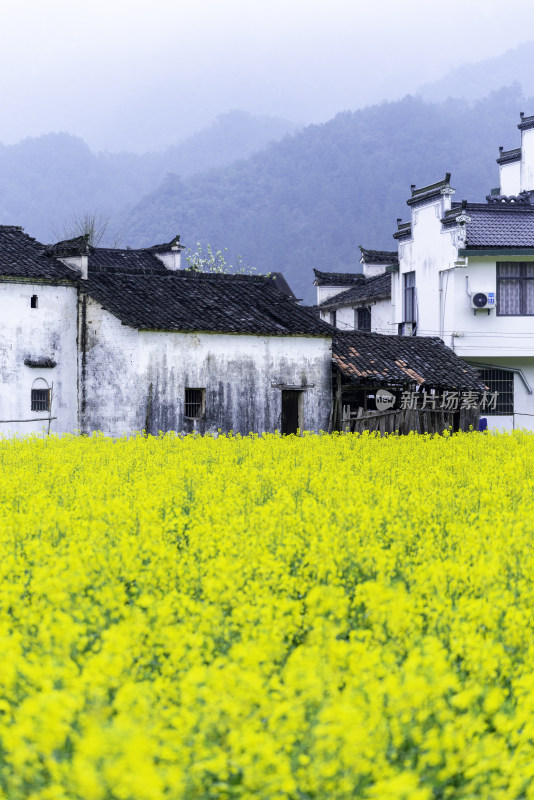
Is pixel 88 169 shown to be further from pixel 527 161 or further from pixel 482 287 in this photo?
pixel 482 287

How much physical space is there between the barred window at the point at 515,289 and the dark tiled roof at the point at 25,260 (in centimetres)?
1108

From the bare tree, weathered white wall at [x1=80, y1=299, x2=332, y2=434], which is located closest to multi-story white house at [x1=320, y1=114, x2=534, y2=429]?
weathered white wall at [x1=80, y1=299, x2=332, y2=434]

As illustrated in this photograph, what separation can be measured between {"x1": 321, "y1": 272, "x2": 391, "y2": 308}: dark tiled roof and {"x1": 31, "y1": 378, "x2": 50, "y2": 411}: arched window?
1292cm

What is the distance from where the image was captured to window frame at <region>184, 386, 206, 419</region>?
23078mm

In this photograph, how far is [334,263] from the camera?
290 ft

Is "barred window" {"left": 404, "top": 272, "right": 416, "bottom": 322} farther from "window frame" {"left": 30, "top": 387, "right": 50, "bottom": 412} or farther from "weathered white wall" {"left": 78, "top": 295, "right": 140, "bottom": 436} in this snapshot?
"window frame" {"left": 30, "top": 387, "right": 50, "bottom": 412}

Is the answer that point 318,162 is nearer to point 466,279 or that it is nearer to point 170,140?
point 170,140

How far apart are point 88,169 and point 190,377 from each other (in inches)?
4437

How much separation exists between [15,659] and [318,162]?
4110 inches

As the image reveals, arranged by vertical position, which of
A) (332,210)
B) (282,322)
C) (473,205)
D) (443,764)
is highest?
(332,210)

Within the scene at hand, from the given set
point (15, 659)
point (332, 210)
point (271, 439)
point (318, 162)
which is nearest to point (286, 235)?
point (332, 210)

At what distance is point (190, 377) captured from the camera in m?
23.0

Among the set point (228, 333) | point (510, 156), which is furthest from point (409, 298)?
point (510, 156)

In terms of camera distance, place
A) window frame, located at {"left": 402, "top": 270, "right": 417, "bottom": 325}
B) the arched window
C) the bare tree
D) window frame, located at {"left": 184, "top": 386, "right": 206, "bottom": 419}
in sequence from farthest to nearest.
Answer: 1. the bare tree
2. window frame, located at {"left": 402, "top": 270, "right": 417, "bottom": 325}
3. window frame, located at {"left": 184, "top": 386, "right": 206, "bottom": 419}
4. the arched window
